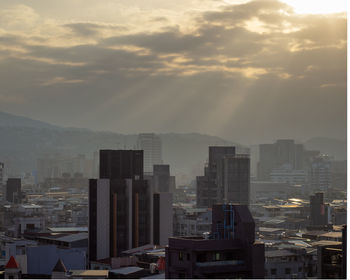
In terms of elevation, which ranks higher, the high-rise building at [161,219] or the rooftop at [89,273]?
the high-rise building at [161,219]

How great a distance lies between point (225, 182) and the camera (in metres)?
66.1

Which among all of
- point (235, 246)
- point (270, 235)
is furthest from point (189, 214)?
point (235, 246)

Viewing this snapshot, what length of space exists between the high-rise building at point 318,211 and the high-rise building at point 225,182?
7.38 meters

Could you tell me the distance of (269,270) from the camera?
87.0 ft

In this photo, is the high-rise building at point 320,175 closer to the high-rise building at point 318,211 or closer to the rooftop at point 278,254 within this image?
the high-rise building at point 318,211

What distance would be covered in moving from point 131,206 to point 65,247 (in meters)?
3.52

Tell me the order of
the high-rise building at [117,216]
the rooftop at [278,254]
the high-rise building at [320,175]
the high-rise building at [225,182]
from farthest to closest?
1. the high-rise building at [320,175]
2. the high-rise building at [225,182]
3. the high-rise building at [117,216]
4. the rooftop at [278,254]

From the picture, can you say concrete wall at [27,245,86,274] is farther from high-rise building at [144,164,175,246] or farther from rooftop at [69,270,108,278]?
high-rise building at [144,164,175,246]

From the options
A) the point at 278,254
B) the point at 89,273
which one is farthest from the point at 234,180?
the point at 89,273

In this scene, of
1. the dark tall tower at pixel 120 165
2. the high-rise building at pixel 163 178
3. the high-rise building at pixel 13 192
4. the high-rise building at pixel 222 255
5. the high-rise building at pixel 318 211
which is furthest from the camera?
the high-rise building at pixel 163 178

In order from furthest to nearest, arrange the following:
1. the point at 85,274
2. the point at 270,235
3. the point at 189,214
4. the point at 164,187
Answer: the point at 164,187
the point at 189,214
the point at 270,235
the point at 85,274

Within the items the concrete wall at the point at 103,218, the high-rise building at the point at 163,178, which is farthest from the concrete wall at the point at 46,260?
the high-rise building at the point at 163,178

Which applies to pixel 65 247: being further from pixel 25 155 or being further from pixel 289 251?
pixel 25 155

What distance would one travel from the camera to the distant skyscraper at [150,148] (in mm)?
152875
